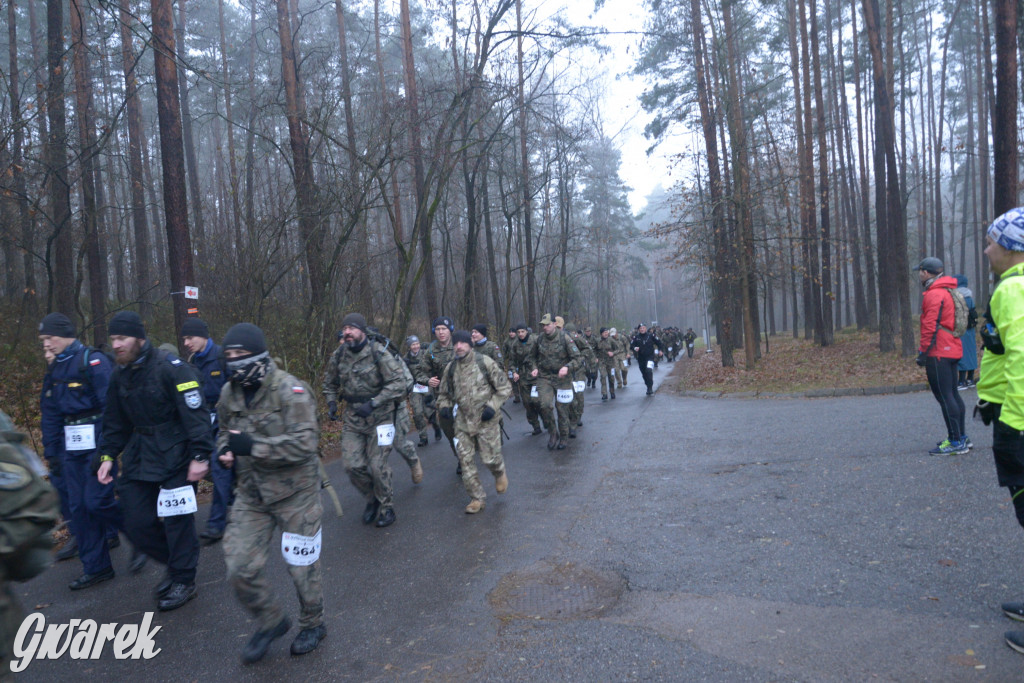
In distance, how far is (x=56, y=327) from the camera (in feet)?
18.9

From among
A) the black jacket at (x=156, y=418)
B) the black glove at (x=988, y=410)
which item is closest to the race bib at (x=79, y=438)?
the black jacket at (x=156, y=418)

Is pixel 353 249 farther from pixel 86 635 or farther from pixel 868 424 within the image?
pixel 86 635

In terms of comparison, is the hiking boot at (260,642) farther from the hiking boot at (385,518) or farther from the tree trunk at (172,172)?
the tree trunk at (172,172)

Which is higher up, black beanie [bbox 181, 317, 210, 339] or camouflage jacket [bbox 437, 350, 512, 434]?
black beanie [bbox 181, 317, 210, 339]

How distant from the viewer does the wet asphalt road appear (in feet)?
12.6

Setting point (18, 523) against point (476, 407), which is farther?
point (476, 407)

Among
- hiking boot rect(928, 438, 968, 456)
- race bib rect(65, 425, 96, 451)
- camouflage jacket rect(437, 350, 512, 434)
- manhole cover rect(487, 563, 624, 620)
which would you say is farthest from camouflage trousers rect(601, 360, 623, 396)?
race bib rect(65, 425, 96, 451)

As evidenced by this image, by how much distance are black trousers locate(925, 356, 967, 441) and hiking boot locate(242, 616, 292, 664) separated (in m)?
6.92

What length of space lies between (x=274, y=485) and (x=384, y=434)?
271 cm

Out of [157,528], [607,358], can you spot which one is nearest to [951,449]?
[157,528]

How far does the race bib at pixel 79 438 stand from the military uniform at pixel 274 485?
2037 millimetres

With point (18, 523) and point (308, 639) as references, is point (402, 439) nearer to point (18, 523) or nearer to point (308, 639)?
point (308, 639)

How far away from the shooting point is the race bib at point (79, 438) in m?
5.70

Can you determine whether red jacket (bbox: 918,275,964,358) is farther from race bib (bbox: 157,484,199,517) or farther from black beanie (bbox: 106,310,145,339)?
black beanie (bbox: 106,310,145,339)
